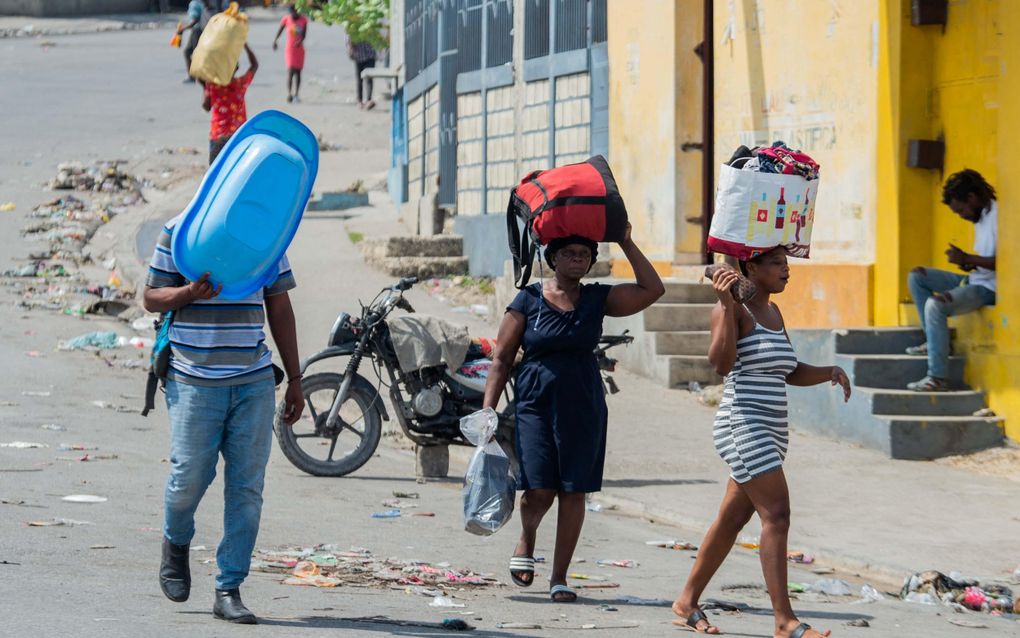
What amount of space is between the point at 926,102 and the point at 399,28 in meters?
15.5

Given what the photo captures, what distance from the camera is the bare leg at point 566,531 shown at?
707 centimetres

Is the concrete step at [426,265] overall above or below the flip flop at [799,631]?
above

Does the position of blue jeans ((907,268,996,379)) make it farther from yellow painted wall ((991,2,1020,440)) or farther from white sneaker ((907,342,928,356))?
white sneaker ((907,342,928,356))

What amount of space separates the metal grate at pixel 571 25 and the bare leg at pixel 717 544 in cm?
1156

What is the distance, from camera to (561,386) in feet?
23.2

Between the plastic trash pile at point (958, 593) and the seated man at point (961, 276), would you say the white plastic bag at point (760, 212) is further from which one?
the seated man at point (961, 276)

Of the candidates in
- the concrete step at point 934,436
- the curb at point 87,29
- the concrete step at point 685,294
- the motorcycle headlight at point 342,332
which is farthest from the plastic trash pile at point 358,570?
the curb at point 87,29

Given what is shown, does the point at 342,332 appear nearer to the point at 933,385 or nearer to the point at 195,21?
the point at 933,385

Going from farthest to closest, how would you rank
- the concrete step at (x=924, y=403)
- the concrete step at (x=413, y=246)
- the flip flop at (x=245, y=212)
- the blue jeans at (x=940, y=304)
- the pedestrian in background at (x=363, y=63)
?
the pedestrian in background at (x=363, y=63)
the concrete step at (x=413, y=246)
the concrete step at (x=924, y=403)
the blue jeans at (x=940, y=304)
the flip flop at (x=245, y=212)

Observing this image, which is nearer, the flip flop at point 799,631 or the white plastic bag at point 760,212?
the flip flop at point 799,631

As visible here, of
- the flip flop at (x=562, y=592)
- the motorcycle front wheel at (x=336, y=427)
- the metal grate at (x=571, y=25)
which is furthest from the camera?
the metal grate at (x=571, y=25)

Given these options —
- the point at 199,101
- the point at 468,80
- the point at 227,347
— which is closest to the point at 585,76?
the point at 468,80

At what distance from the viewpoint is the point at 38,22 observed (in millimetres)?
47938

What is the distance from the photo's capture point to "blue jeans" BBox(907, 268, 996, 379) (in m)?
11.5
